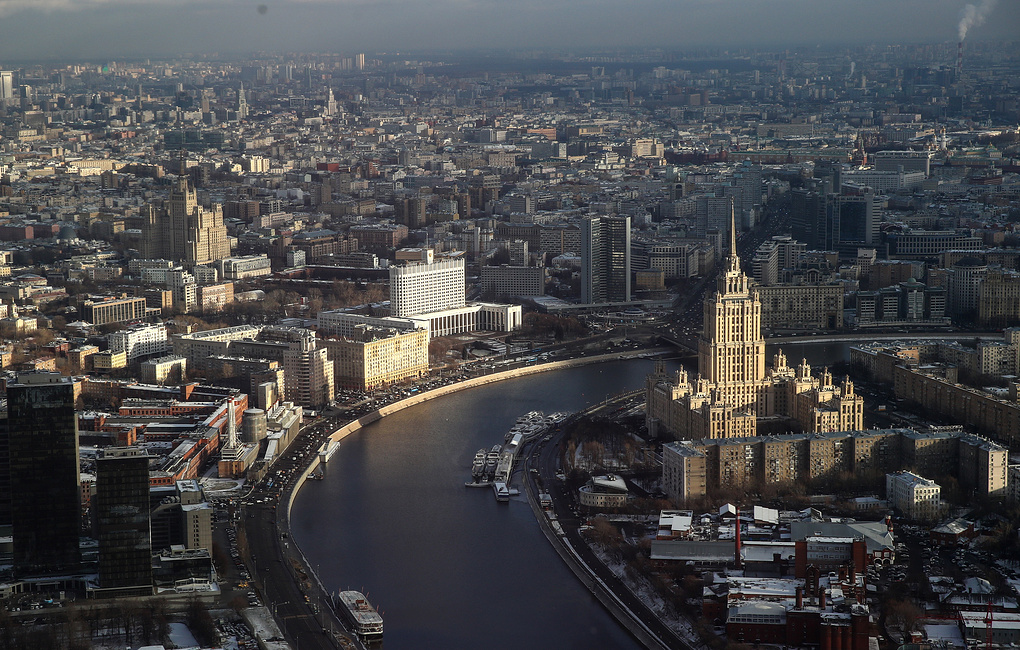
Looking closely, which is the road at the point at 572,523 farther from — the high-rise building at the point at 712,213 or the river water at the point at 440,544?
the high-rise building at the point at 712,213

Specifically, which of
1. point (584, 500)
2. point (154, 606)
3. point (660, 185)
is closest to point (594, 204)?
point (660, 185)

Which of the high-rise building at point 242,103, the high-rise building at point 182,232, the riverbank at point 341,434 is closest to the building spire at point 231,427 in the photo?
the riverbank at point 341,434

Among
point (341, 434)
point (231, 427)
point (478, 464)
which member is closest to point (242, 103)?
point (341, 434)

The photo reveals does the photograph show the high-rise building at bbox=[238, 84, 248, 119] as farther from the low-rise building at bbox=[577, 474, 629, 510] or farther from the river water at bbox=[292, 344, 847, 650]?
the low-rise building at bbox=[577, 474, 629, 510]

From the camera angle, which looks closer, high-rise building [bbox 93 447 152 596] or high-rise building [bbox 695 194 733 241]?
high-rise building [bbox 93 447 152 596]

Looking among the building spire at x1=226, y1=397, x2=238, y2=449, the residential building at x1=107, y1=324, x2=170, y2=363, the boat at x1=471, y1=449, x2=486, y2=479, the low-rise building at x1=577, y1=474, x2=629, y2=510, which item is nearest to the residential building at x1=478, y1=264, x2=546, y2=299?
the residential building at x1=107, y1=324, x2=170, y2=363

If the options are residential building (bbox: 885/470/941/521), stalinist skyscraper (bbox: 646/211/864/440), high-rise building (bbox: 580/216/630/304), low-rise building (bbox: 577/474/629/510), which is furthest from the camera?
high-rise building (bbox: 580/216/630/304)

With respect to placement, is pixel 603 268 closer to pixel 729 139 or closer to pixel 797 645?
pixel 797 645
